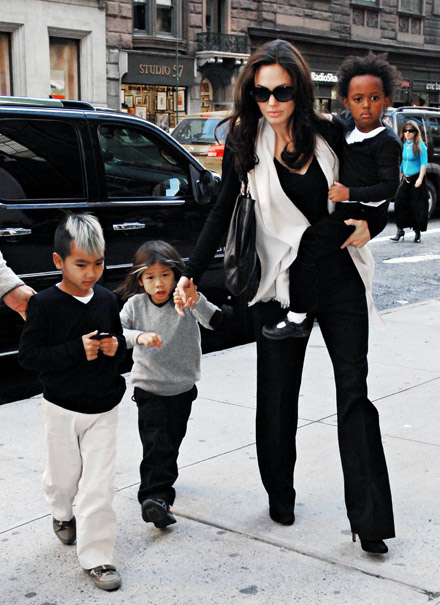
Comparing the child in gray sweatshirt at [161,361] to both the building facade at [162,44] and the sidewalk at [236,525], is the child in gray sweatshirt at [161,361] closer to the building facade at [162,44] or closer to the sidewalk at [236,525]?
the sidewalk at [236,525]

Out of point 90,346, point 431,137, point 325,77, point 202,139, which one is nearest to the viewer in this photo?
point 90,346

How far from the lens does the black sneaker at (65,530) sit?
11.7 feet

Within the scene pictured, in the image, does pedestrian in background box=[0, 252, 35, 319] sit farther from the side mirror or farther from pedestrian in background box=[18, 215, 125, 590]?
the side mirror

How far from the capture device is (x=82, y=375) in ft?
10.8

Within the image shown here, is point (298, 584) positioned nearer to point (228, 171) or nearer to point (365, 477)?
point (365, 477)

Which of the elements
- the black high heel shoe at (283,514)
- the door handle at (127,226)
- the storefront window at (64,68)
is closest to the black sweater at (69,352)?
the black high heel shoe at (283,514)

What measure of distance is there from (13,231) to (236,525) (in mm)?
3106

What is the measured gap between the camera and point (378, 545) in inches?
137

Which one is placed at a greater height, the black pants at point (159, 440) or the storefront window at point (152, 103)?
the storefront window at point (152, 103)

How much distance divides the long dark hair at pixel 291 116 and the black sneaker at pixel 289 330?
594 mm

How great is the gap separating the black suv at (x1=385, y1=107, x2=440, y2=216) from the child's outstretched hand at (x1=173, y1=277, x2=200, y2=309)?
13.8 metres

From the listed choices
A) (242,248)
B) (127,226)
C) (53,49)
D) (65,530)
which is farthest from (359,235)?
(53,49)

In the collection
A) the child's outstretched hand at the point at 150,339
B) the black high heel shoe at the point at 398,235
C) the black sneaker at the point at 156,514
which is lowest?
the black sneaker at the point at 156,514

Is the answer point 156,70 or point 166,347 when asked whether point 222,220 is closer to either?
point 166,347
